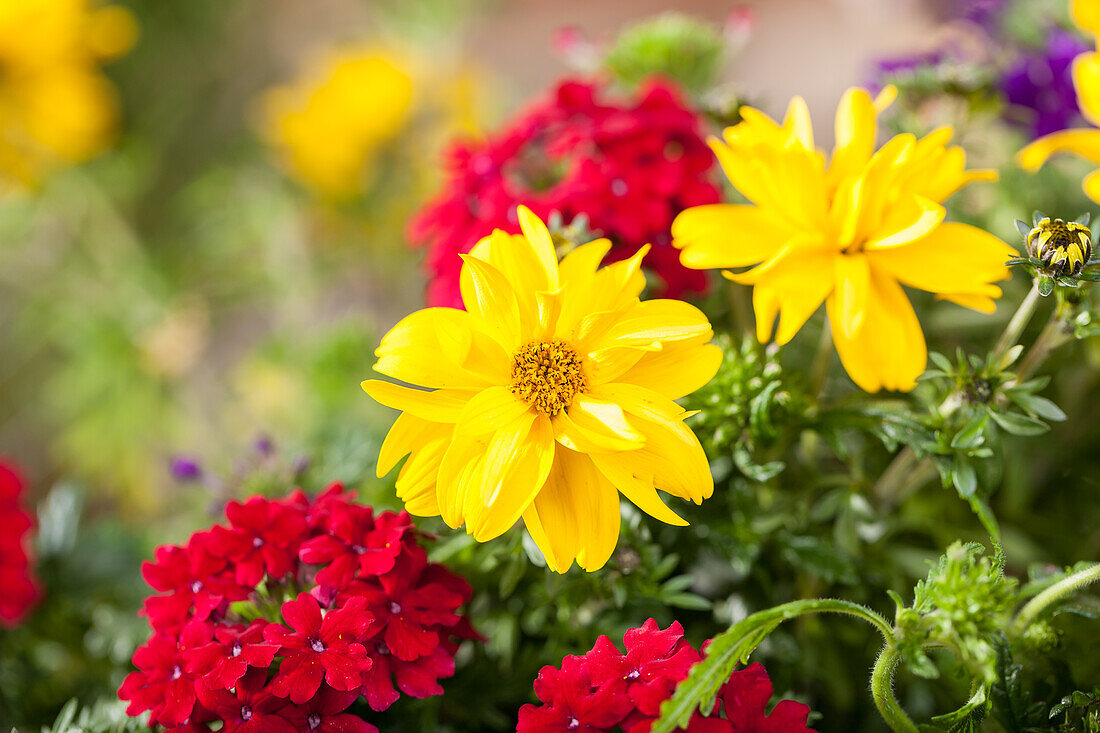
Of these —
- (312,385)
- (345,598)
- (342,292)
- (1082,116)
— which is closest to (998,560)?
(345,598)

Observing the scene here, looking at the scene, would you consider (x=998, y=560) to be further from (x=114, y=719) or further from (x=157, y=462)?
(x=157, y=462)

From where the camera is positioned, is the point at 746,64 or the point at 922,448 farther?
the point at 746,64

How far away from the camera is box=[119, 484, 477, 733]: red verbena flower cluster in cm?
35

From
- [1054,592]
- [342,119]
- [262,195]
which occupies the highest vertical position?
[1054,592]

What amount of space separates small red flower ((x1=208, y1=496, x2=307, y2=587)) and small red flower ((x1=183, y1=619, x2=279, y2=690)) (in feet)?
0.08

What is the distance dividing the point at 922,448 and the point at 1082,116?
0.37 meters

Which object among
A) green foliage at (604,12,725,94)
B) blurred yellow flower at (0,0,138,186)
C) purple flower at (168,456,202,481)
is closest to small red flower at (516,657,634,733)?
purple flower at (168,456,202,481)

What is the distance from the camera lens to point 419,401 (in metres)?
0.35

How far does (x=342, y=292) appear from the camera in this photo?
5.09ft

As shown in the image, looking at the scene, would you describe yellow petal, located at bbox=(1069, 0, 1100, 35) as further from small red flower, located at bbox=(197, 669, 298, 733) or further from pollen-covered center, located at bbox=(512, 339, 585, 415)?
small red flower, located at bbox=(197, 669, 298, 733)

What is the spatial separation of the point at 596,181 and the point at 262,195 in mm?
997

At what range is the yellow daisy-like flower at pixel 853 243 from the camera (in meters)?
0.39

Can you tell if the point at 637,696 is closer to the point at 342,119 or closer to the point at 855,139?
the point at 855,139

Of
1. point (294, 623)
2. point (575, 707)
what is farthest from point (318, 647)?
point (575, 707)
